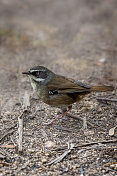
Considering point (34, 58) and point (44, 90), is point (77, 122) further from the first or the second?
point (34, 58)

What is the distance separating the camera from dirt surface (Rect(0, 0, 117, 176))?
501 centimetres

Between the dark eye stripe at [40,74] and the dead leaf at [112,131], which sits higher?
the dark eye stripe at [40,74]

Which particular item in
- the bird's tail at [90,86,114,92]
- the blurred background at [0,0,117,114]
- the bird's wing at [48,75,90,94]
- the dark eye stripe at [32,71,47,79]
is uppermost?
the blurred background at [0,0,117,114]

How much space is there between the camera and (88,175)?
462 cm

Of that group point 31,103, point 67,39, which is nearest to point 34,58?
point 67,39

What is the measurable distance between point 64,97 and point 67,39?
566 cm

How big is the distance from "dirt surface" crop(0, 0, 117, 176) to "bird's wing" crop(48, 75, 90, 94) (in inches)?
24.9

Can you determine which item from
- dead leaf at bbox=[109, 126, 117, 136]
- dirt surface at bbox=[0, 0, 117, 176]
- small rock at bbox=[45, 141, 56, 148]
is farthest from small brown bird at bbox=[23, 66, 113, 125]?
dead leaf at bbox=[109, 126, 117, 136]

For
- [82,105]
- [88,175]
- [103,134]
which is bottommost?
[88,175]

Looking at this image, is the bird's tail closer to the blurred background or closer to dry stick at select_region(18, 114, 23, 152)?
dry stick at select_region(18, 114, 23, 152)

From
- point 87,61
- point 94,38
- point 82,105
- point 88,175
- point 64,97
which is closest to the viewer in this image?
point 88,175

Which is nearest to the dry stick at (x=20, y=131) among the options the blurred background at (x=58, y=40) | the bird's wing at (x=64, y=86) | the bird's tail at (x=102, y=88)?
the bird's wing at (x=64, y=86)

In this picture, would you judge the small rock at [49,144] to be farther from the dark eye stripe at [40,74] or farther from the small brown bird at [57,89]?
the dark eye stripe at [40,74]

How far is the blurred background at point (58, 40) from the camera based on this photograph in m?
8.68
